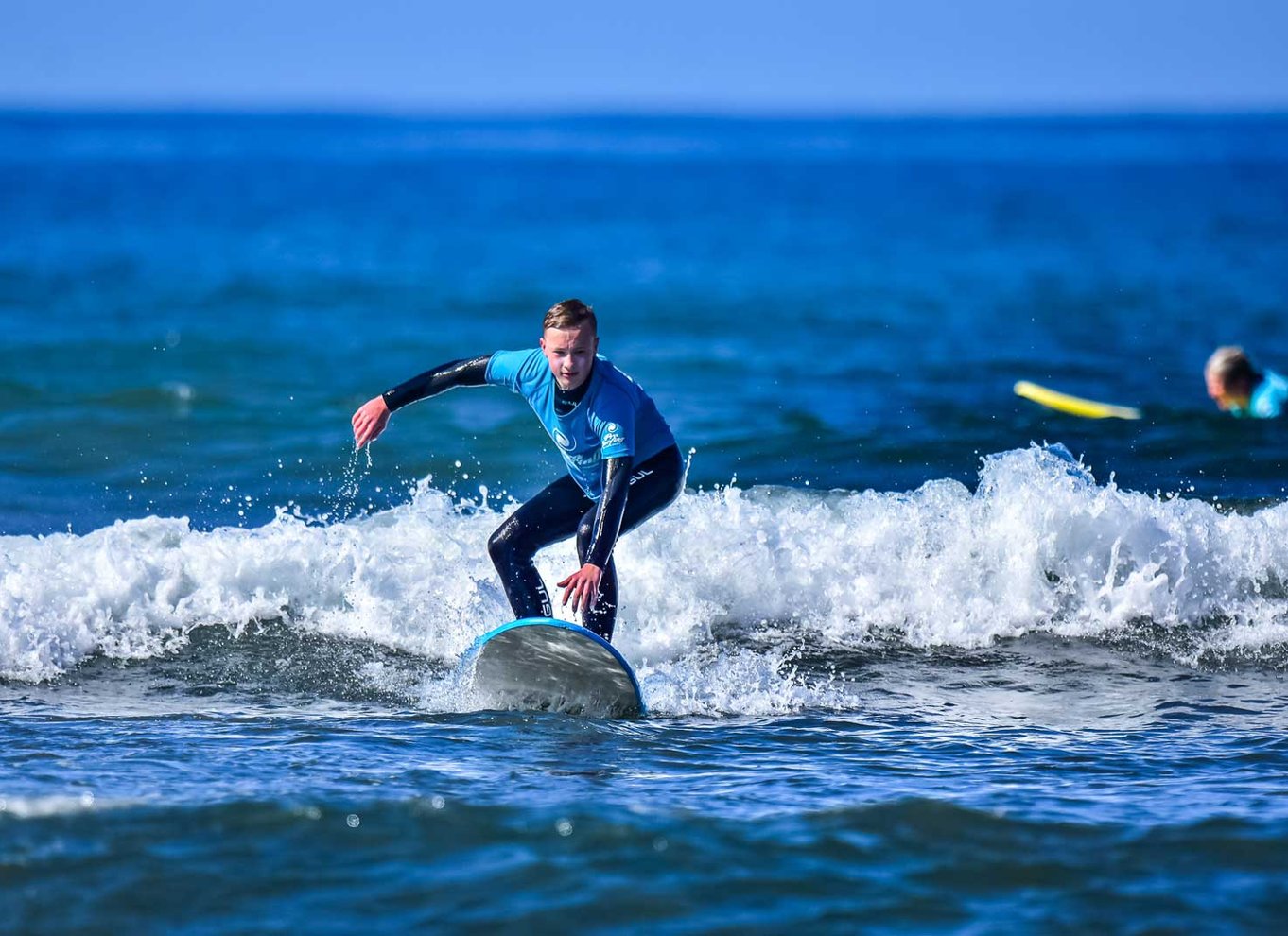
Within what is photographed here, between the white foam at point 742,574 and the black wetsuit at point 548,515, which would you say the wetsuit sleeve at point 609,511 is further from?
the white foam at point 742,574

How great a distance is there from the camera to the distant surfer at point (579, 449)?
611 centimetres

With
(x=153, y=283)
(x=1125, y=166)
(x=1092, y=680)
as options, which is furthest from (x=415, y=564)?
(x=1125, y=166)

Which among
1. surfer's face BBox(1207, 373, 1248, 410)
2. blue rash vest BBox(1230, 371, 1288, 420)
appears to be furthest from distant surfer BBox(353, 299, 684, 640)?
blue rash vest BBox(1230, 371, 1288, 420)

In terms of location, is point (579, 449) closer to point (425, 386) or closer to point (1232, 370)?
point (425, 386)

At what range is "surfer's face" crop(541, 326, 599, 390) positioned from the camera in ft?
19.9

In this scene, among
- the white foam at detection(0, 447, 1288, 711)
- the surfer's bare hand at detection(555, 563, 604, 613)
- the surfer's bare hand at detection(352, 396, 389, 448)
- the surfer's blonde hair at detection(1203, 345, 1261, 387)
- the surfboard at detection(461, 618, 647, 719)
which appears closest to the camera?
the surfer's blonde hair at detection(1203, 345, 1261, 387)

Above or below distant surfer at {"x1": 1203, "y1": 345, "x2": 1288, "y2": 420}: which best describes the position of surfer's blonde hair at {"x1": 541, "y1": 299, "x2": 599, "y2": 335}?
above

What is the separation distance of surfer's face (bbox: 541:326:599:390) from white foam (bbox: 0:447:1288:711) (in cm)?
196

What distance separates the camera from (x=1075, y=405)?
1430cm

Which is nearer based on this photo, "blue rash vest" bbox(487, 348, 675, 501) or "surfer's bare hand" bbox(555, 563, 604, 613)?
"surfer's bare hand" bbox(555, 563, 604, 613)

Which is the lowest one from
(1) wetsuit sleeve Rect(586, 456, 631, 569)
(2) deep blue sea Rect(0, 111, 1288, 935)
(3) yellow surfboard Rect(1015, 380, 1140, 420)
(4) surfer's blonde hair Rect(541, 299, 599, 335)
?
(2) deep blue sea Rect(0, 111, 1288, 935)

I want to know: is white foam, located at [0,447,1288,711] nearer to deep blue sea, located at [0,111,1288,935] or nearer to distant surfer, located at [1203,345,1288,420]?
deep blue sea, located at [0,111,1288,935]

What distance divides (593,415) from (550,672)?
116 cm

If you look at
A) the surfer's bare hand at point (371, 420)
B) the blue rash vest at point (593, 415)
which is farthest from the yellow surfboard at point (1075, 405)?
the surfer's bare hand at point (371, 420)
